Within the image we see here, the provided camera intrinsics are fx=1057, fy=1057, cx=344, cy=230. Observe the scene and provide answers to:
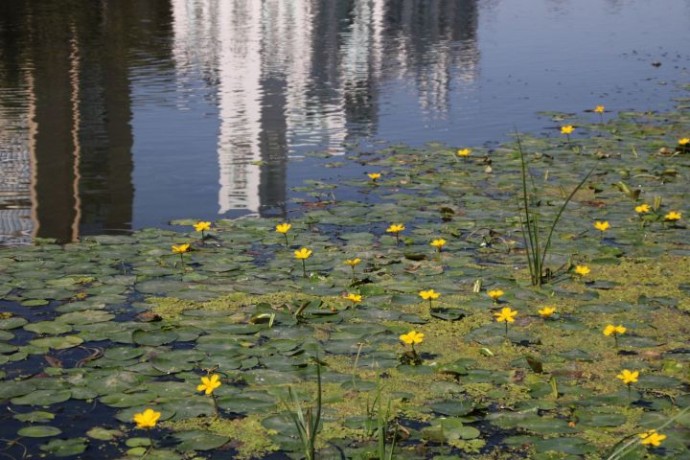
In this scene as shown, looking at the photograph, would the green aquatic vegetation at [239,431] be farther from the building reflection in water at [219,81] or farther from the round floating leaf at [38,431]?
the building reflection in water at [219,81]

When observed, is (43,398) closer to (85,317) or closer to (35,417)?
(35,417)

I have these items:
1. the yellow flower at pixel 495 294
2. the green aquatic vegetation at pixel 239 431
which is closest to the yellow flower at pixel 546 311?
the yellow flower at pixel 495 294

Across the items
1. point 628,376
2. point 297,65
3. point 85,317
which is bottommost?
point 297,65

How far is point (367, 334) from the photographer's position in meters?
3.74

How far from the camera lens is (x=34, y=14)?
49.5 ft

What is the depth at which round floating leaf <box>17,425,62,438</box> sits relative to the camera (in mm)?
3002

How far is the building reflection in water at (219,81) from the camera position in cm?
593

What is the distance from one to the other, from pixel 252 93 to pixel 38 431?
6.21 meters

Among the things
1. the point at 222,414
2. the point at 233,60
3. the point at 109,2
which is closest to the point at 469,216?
the point at 222,414

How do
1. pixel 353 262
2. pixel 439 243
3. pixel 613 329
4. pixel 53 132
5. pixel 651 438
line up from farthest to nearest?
pixel 53 132
pixel 439 243
pixel 353 262
pixel 613 329
pixel 651 438

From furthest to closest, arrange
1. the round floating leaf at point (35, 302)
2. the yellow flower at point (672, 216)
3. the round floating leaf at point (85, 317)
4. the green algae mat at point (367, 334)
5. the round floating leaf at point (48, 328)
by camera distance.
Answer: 1. the yellow flower at point (672, 216)
2. the round floating leaf at point (35, 302)
3. the round floating leaf at point (85, 317)
4. the round floating leaf at point (48, 328)
5. the green algae mat at point (367, 334)

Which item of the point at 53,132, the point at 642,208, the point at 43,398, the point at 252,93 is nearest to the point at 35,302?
the point at 43,398

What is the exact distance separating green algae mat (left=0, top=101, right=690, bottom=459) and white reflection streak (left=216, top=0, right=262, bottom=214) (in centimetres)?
43

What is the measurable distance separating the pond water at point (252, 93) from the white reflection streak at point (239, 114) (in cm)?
2
